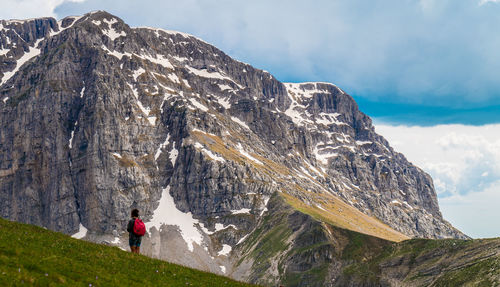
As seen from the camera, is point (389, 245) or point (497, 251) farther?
point (389, 245)

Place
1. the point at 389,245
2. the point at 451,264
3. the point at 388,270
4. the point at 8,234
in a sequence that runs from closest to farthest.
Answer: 1. the point at 8,234
2. the point at 451,264
3. the point at 388,270
4. the point at 389,245

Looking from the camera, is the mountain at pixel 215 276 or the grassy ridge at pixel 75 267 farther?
the mountain at pixel 215 276

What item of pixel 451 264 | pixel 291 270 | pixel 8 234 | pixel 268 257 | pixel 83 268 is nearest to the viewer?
pixel 83 268

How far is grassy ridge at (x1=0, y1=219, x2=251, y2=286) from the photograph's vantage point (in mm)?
20969

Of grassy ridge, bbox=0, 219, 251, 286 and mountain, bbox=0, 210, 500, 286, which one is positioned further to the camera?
mountain, bbox=0, 210, 500, 286

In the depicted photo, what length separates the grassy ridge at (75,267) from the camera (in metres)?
21.0

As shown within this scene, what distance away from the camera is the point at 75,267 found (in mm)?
24000

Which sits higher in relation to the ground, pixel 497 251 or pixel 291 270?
pixel 497 251

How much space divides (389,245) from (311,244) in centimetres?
3752

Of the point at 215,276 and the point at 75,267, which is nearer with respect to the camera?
the point at 75,267

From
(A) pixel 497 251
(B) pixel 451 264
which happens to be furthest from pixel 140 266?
(B) pixel 451 264

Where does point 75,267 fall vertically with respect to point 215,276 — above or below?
above

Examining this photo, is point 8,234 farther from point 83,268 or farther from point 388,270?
point 388,270

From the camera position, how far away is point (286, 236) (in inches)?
7146
